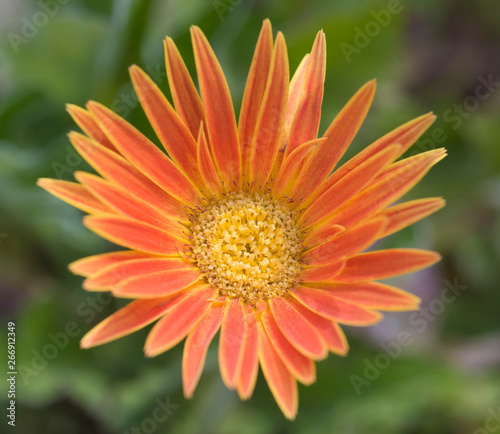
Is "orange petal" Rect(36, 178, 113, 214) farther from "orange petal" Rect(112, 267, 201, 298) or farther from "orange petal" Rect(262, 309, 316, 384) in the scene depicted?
"orange petal" Rect(262, 309, 316, 384)

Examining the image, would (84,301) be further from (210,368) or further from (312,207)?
(312,207)

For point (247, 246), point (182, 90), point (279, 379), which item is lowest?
point (279, 379)

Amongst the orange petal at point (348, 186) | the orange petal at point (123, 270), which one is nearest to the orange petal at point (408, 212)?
the orange petal at point (348, 186)

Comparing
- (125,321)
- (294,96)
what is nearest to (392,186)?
(294,96)

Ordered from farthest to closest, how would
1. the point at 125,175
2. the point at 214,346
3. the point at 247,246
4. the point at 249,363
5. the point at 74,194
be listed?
1. the point at 214,346
2. the point at 247,246
3. the point at 125,175
4. the point at 74,194
5. the point at 249,363

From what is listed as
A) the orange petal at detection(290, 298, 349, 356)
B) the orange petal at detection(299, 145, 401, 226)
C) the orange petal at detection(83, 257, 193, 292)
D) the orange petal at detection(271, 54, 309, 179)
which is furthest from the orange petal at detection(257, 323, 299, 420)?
the orange petal at detection(271, 54, 309, 179)

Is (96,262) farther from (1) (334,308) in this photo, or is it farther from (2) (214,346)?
(2) (214,346)
